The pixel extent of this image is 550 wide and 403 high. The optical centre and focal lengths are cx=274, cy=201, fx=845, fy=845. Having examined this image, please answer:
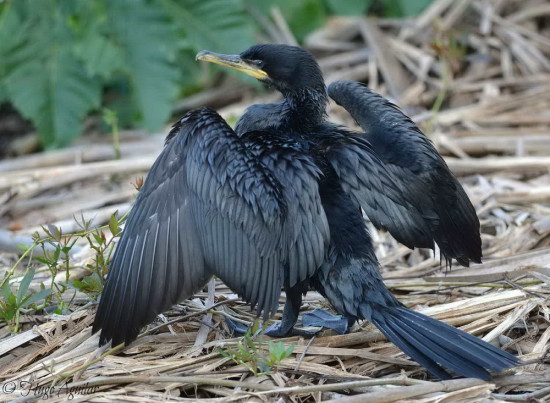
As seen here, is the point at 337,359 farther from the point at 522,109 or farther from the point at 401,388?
the point at 522,109

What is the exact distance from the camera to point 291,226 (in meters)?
3.52

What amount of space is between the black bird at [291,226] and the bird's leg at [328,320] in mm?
15

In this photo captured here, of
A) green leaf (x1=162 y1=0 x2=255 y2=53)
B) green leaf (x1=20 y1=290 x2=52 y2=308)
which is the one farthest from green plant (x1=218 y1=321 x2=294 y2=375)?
green leaf (x1=162 y1=0 x2=255 y2=53)

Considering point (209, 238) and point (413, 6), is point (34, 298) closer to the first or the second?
point (209, 238)

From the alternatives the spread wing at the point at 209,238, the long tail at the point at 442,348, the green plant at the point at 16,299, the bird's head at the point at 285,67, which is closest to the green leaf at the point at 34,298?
the green plant at the point at 16,299

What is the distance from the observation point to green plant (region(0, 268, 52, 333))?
3.78 metres

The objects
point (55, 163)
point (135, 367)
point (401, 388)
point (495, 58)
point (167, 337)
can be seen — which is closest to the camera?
point (401, 388)

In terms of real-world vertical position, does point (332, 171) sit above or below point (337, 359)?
above

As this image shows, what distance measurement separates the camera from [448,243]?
Result: 12.9 ft

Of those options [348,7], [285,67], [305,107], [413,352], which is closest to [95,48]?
[348,7]

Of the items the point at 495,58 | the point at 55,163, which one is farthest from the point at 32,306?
the point at 495,58

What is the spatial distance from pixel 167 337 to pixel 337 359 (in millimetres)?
778

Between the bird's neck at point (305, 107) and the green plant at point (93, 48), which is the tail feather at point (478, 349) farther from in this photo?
the green plant at point (93, 48)

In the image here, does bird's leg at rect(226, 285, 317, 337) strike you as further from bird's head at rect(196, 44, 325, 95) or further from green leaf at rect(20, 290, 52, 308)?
bird's head at rect(196, 44, 325, 95)
